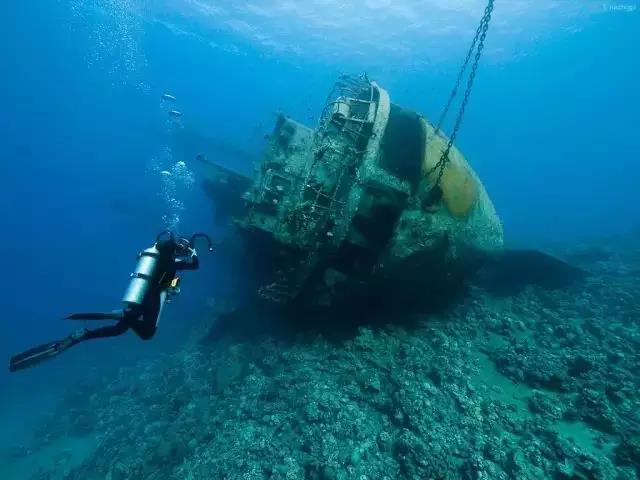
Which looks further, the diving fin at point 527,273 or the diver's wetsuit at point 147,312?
the diving fin at point 527,273

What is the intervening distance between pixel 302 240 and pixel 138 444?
832cm

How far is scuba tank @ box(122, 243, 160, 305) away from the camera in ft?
16.3

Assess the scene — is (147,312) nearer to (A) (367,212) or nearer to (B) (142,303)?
(B) (142,303)

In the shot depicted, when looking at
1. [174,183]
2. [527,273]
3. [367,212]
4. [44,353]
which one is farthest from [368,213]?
[174,183]

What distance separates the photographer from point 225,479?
6.21 metres

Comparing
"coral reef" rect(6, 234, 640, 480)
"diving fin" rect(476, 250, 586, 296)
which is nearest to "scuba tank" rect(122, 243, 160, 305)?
"coral reef" rect(6, 234, 640, 480)

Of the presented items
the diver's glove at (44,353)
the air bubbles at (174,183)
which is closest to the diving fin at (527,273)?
the diver's glove at (44,353)

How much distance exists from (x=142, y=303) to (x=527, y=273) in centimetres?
1008

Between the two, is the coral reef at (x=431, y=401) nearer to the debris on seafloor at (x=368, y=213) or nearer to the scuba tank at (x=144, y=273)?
the debris on seafloor at (x=368, y=213)

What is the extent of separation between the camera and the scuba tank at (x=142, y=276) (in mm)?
4969

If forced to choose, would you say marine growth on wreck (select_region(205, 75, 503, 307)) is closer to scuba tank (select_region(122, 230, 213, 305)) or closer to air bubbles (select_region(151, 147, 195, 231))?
scuba tank (select_region(122, 230, 213, 305))

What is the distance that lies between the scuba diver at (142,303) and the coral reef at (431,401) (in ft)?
11.2

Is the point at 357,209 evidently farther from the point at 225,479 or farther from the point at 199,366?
the point at 199,366

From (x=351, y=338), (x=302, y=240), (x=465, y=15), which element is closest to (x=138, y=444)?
(x=351, y=338)
